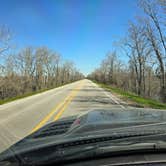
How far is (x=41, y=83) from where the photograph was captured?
216 feet

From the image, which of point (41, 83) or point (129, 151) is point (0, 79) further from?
point (129, 151)

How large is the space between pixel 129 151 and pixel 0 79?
3706cm

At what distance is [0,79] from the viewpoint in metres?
36.1

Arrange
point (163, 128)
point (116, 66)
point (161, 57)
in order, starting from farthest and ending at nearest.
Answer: point (116, 66)
point (161, 57)
point (163, 128)

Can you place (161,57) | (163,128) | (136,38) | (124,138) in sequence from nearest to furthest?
(124,138)
(163,128)
(161,57)
(136,38)

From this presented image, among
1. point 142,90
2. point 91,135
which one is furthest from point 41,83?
point 91,135

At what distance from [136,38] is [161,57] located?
30.6 feet

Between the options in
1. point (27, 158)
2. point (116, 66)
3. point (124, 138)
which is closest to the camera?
point (27, 158)

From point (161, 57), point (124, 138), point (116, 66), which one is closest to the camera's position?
point (124, 138)

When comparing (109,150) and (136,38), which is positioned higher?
(136,38)

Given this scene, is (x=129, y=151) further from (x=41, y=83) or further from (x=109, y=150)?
(x=41, y=83)

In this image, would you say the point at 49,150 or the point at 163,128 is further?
the point at 163,128

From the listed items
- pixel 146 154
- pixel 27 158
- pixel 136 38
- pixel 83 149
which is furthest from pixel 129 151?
pixel 136 38

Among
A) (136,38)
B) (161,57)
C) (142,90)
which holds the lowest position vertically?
(142,90)
